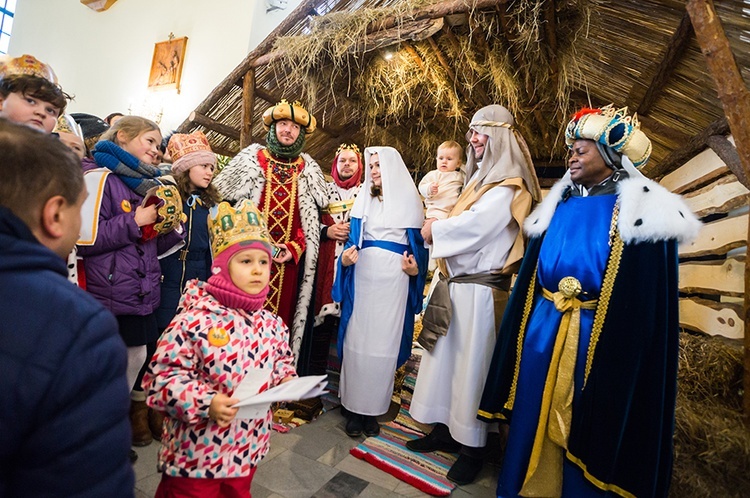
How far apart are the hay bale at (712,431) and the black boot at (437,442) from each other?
4.01 feet

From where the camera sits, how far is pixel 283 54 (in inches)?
165

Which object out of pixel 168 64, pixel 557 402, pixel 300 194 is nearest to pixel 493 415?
pixel 557 402

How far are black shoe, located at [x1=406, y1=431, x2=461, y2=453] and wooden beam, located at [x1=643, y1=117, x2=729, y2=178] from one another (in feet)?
10.2

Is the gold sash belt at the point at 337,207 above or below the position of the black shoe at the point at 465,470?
above

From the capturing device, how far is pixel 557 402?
6.31 feet

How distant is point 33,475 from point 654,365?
6.81 feet

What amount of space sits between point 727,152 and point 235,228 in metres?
3.67

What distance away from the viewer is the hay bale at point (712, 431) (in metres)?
2.07

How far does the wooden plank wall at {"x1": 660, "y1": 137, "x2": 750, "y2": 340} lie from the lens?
2973 millimetres

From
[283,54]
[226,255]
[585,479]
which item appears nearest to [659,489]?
[585,479]

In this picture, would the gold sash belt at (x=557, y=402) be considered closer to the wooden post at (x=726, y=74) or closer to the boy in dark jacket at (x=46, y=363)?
the wooden post at (x=726, y=74)

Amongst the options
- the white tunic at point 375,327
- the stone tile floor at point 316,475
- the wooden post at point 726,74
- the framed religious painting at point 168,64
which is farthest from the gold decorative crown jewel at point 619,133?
the framed religious painting at point 168,64

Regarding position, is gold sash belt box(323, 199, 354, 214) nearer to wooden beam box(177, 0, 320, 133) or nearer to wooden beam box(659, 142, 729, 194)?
wooden beam box(177, 0, 320, 133)

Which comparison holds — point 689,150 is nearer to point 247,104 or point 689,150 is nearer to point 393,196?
point 393,196
